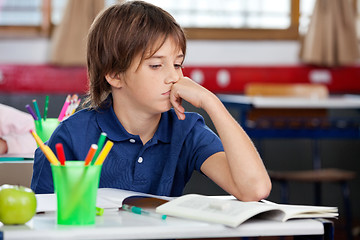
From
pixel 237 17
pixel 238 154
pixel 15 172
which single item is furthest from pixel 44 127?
pixel 237 17

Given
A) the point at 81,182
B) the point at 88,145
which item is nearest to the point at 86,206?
the point at 81,182

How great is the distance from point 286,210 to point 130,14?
65 cm

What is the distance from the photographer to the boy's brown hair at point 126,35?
55.7 inches

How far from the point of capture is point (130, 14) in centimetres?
145

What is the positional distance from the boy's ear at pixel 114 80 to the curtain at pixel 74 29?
2798 millimetres

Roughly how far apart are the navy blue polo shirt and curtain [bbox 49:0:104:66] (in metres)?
2.84

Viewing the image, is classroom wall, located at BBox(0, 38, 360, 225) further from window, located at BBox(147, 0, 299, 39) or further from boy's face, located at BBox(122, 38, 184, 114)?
boy's face, located at BBox(122, 38, 184, 114)

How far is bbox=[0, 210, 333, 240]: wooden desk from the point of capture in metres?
0.91

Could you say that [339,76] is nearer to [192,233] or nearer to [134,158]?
[134,158]

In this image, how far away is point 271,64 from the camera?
4.67 metres

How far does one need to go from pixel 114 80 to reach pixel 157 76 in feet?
0.51

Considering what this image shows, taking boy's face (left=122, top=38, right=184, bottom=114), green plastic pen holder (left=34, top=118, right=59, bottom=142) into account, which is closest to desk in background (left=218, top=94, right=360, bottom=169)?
green plastic pen holder (left=34, top=118, right=59, bottom=142)

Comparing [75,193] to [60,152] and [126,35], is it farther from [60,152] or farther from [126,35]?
[126,35]

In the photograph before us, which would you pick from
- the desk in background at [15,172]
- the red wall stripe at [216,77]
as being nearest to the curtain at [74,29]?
the red wall stripe at [216,77]
